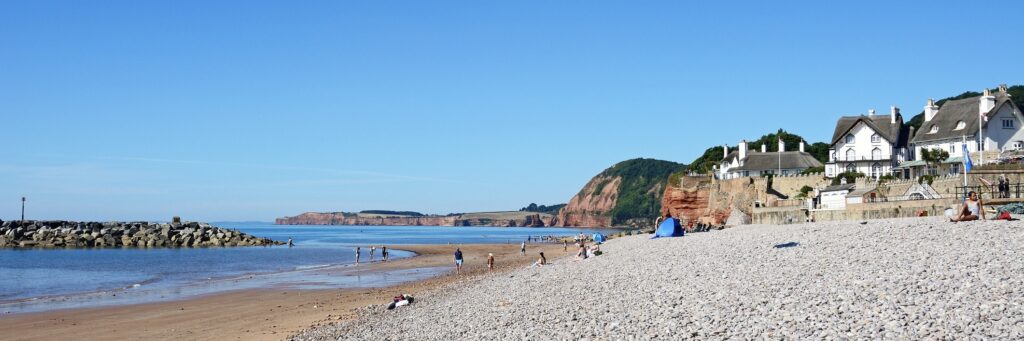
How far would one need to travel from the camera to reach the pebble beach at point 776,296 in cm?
1117

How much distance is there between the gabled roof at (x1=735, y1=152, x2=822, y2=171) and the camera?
233 ft

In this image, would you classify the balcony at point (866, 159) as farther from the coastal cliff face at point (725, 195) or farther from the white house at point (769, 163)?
the white house at point (769, 163)

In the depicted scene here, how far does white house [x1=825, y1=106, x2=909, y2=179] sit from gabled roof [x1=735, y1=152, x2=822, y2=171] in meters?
9.00

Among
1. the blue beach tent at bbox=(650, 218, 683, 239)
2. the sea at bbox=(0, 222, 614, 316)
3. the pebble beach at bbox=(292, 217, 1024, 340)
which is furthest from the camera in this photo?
the blue beach tent at bbox=(650, 218, 683, 239)

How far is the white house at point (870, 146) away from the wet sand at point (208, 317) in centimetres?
4130

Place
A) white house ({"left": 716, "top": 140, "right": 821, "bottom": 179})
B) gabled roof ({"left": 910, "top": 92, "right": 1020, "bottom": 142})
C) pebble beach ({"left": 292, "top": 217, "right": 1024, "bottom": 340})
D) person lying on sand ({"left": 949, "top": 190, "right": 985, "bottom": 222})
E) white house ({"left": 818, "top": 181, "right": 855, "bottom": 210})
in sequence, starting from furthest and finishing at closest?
white house ({"left": 716, "top": 140, "right": 821, "bottom": 179}) → gabled roof ({"left": 910, "top": 92, "right": 1020, "bottom": 142}) → white house ({"left": 818, "top": 181, "right": 855, "bottom": 210}) → person lying on sand ({"left": 949, "top": 190, "right": 985, "bottom": 222}) → pebble beach ({"left": 292, "top": 217, "right": 1024, "bottom": 340})

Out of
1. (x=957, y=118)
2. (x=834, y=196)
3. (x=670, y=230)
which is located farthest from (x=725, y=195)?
(x=670, y=230)

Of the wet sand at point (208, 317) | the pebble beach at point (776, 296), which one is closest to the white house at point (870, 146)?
the pebble beach at point (776, 296)

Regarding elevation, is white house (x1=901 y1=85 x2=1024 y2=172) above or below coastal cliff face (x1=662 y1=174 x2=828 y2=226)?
above

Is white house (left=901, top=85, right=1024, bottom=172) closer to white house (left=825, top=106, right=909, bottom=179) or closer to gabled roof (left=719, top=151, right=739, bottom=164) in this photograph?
→ white house (left=825, top=106, right=909, bottom=179)

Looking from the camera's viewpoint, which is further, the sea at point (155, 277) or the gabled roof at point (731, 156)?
the gabled roof at point (731, 156)

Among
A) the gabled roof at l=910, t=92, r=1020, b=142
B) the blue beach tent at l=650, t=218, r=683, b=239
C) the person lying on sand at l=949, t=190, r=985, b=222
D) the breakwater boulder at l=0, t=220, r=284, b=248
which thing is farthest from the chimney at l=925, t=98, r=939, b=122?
the breakwater boulder at l=0, t=220, r=284, b=248

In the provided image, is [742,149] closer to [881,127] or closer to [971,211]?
[881,127]

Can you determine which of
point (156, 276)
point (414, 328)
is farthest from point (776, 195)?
point (414, 328)
